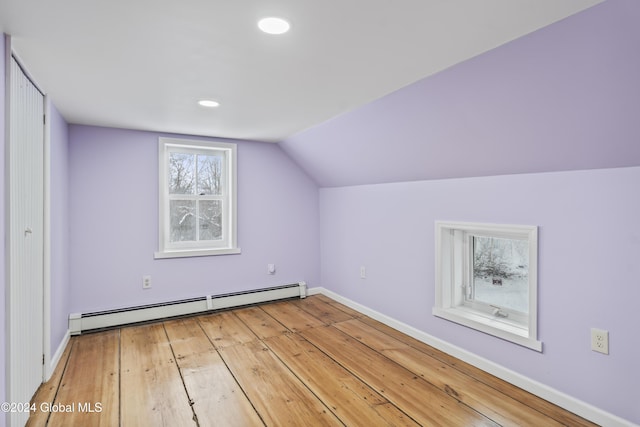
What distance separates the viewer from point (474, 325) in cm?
262

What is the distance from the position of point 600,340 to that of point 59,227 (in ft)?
12.6

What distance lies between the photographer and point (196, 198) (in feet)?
13.1

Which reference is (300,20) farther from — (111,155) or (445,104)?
(111,155)

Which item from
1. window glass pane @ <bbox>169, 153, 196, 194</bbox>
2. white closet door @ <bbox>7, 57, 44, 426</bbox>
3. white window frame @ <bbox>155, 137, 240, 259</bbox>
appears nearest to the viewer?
white closet door @ <bbox>7, 57, 44, 426</bbox>

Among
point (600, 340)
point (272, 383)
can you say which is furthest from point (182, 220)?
point (600, 340)

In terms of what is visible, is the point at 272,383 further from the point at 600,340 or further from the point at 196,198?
the point at 196,198

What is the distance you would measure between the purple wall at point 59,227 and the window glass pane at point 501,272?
3327 millimetres

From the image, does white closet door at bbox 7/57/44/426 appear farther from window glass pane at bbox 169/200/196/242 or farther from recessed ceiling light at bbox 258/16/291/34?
window glass pane at bbox 169/200/196/242

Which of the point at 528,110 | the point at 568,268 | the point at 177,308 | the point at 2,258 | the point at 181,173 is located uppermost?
the point at 528,110

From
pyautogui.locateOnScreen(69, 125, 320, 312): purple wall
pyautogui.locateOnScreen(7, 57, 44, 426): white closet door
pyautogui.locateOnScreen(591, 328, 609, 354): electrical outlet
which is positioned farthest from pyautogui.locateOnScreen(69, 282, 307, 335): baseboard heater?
pyautogui.locateOnScreen(591, 328, 609, 354): electrical outlet

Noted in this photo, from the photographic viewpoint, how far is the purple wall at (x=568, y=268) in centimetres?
184

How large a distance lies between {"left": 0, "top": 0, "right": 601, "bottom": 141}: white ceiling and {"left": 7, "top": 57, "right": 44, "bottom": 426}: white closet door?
239 millimetres

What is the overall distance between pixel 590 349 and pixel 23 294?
318cm

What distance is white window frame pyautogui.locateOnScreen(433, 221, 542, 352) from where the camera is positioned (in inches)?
88.8
